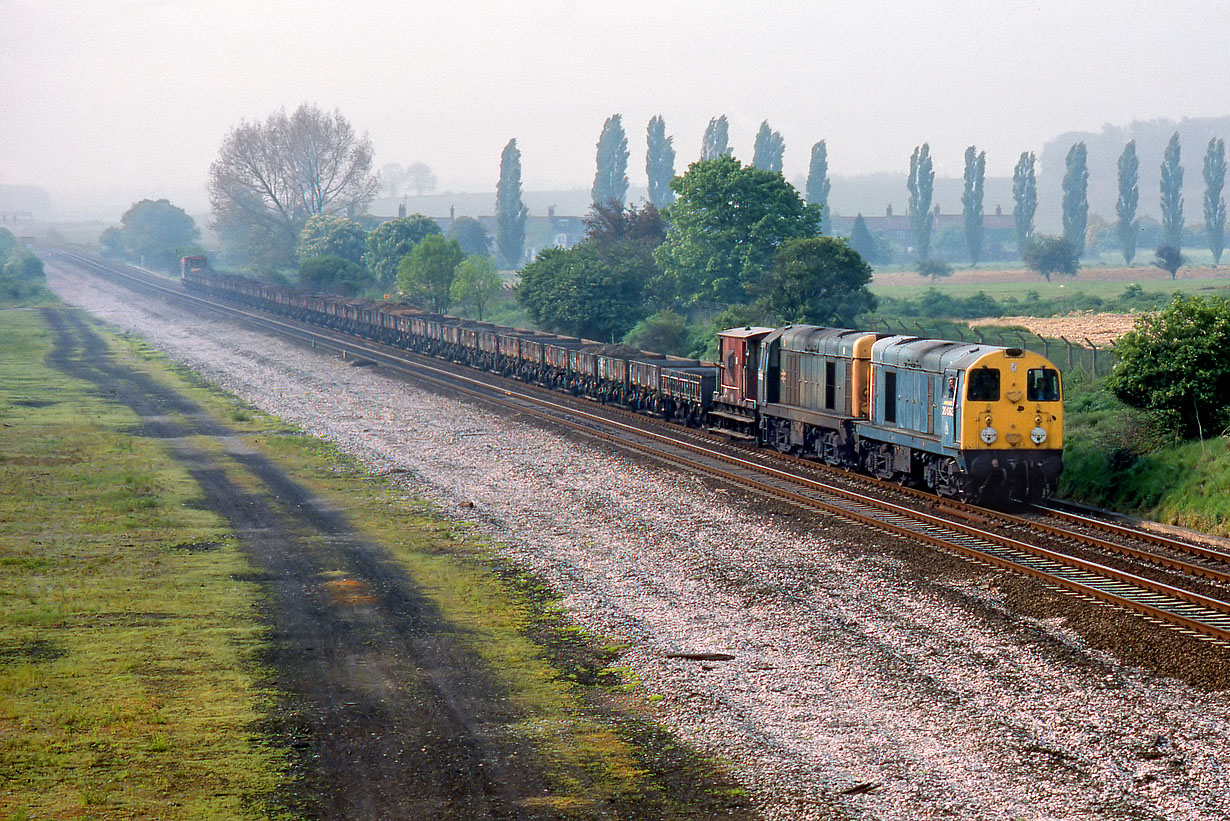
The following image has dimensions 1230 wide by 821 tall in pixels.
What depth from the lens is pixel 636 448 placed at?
107 ft

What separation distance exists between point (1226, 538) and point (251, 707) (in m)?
17.6

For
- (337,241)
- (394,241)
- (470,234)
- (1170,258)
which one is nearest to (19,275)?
(337,241)

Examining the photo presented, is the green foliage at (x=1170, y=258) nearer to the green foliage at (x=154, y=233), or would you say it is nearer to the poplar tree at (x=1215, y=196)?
the poplar tree at (x=1215, y=196)

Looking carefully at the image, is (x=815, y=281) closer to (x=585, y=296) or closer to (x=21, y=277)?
(x=585, y=296)

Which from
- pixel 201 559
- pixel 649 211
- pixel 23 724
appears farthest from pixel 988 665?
pixel 649 211

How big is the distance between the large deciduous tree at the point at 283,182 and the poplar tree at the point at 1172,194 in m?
94.8

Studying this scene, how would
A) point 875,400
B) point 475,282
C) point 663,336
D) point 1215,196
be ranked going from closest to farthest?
1. point 875,400
2. point 663,336
3. point 475,282
4. point 1215,196

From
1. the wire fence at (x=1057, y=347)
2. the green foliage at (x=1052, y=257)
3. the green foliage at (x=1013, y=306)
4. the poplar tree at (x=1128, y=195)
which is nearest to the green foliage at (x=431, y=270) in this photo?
the green foliage at (x=1013, y=306)

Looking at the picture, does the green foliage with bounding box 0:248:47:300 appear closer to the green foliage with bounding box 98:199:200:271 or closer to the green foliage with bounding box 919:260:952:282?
the green foliage with bounding box 98:199:200:271

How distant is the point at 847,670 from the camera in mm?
14266

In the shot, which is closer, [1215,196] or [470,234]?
[1215,196]

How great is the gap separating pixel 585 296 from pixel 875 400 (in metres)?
40.9

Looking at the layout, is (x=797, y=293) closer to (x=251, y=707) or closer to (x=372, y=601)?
(x=372, y=601)

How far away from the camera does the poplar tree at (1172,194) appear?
132000 mm
